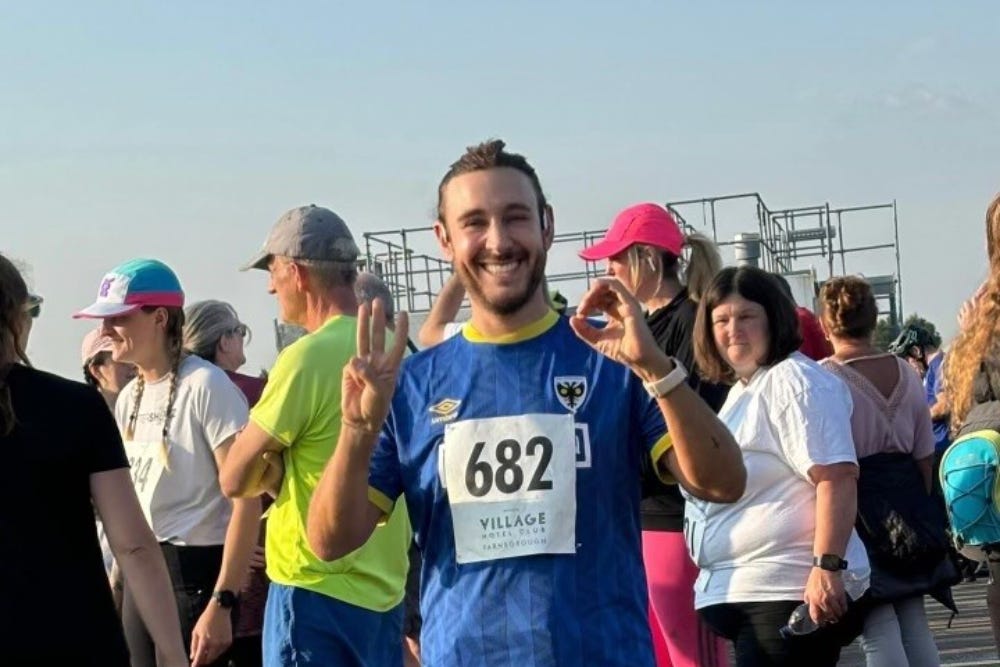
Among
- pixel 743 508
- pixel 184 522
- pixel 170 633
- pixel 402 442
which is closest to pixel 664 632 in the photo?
pixel 743 508

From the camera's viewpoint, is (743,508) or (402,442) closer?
(402,442)

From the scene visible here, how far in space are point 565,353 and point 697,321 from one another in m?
2.28

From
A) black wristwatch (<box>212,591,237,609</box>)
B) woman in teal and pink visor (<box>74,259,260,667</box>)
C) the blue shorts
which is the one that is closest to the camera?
the blue shorts

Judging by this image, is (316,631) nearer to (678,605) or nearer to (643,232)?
(678,605)

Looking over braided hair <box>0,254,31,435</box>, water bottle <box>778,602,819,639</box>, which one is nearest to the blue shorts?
water bottle <box>778,602,819,639</box>

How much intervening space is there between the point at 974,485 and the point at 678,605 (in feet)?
5.15

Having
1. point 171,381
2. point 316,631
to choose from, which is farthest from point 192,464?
point 316,631

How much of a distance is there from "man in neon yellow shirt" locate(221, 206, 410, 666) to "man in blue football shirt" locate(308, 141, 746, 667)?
5.00ft

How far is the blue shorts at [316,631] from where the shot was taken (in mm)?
5121

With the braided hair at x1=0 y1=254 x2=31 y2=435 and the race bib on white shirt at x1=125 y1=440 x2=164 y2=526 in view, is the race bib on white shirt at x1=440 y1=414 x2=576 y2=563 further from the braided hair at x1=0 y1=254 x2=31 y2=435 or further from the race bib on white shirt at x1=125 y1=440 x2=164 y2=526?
the race bib on white shirt at x1=125 y1=440 x2=164 y2=526

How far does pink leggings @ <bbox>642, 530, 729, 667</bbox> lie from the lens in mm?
6074

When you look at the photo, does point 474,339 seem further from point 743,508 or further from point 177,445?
point 177,445

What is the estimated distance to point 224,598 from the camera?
580 cm

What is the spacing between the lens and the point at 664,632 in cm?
613
